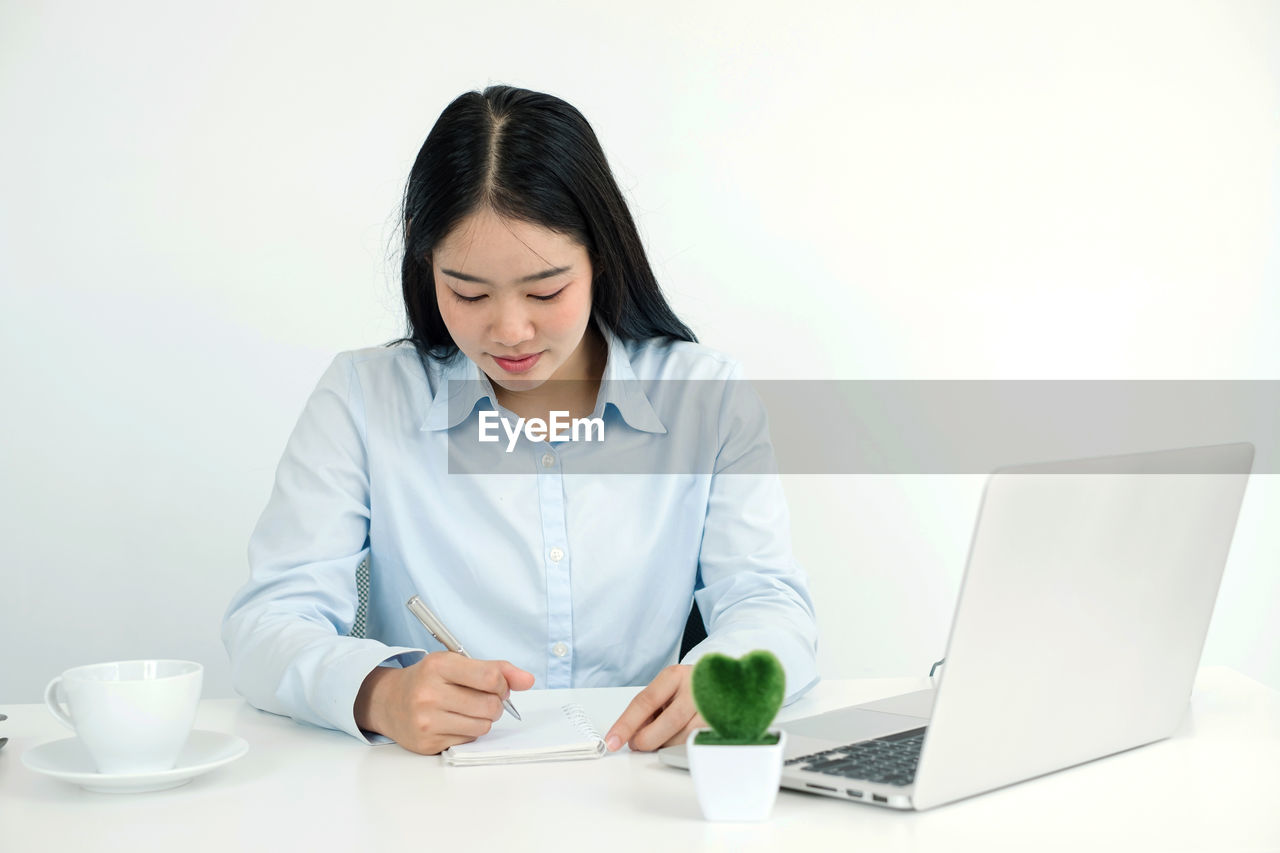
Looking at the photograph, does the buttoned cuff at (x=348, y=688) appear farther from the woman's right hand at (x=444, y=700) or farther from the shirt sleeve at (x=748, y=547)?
the shirt sleeve at (x=748, y=547)

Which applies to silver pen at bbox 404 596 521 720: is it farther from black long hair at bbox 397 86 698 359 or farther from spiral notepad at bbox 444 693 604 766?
black long hair at bbox 397 86 698 359

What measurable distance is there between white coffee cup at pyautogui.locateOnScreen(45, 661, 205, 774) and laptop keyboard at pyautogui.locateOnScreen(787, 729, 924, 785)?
1.52 ft

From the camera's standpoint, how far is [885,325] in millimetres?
2438

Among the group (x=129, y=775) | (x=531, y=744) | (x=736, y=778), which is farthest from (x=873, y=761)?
(x=129, y=775)

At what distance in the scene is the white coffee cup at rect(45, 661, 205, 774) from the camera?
0.85m

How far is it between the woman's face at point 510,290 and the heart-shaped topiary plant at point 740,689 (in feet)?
2.15

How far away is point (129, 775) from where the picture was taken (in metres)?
0.85

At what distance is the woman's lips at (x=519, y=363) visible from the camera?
1395 mm

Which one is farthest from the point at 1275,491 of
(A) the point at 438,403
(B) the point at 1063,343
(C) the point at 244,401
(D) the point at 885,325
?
(C) the point at 244,401

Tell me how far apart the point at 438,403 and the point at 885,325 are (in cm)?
122

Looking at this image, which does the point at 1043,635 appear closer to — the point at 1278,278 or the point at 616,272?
the point at 616,272

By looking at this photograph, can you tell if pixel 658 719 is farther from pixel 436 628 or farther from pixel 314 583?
pixel 314 583

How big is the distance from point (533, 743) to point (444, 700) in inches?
3.4

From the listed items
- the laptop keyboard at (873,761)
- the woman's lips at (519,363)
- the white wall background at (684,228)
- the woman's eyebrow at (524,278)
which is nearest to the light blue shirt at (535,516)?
the woman's lips at (519,363)
